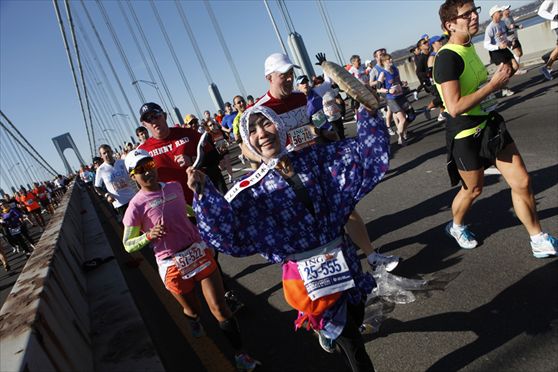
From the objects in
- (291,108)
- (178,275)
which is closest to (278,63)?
(291,108)

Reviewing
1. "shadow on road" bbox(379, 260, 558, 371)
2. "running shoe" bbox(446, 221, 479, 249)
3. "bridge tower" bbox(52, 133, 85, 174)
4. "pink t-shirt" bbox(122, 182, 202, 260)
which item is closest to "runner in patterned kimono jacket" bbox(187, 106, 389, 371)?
"shadow on road" bbox(379, 260, 558, 371)

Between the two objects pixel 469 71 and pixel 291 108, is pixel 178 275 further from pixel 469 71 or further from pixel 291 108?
pixel 469 71

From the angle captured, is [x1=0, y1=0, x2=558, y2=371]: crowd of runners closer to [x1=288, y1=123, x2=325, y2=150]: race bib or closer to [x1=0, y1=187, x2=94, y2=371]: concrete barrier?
[x1=288, y1=123, x2=325, y2=150]: race bib

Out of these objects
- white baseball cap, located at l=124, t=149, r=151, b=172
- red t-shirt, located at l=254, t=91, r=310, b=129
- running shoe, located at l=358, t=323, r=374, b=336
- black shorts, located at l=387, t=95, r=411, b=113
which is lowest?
running shoe, located at l=358, t=323, r=374, b=336

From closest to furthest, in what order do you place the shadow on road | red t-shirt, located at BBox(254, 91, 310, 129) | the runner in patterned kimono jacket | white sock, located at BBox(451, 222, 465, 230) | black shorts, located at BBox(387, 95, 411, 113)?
the runner in patterned kimono jacket → the shadow on road → red t-shirt, located at BBox(254, 91, 310, 129) → white sock, located at BBox(451, 222, 465, 230) → black shorts, located at BBox(387, 95, 411, 113)

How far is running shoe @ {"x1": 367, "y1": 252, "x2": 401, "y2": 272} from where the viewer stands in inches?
159

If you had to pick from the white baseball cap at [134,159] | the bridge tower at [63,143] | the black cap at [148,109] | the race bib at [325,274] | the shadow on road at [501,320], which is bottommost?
the shadow on road at [501,320]

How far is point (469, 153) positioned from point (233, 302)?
2.86m

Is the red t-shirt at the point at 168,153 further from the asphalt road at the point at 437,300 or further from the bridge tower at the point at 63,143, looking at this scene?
the bridge tower at the point at 63,143

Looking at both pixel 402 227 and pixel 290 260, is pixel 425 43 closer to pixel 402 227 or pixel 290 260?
pixel 402 227

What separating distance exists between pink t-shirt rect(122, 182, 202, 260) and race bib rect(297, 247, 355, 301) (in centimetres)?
150

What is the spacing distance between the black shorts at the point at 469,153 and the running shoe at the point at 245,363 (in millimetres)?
2422

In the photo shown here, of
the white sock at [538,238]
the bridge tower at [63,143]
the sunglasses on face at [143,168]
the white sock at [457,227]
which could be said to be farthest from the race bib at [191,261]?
the bridge tower at [63,143]

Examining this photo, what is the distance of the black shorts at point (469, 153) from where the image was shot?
3490mm
